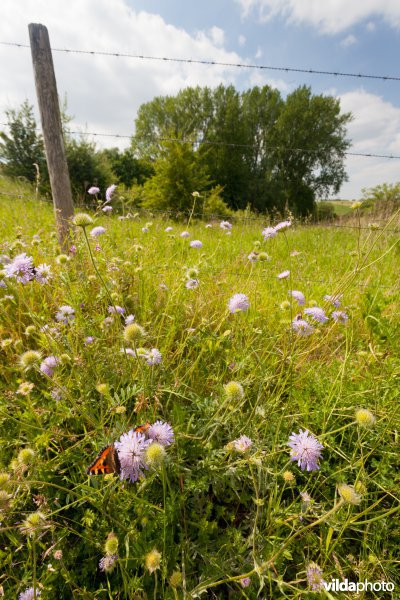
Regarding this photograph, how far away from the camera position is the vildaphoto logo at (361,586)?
927 millimetres

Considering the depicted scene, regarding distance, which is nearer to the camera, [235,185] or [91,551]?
[91,551]

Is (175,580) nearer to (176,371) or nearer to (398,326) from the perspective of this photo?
(176,371)

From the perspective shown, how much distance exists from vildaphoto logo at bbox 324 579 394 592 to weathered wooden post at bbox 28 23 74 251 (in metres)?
2.38

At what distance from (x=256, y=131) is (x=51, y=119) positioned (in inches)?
1234

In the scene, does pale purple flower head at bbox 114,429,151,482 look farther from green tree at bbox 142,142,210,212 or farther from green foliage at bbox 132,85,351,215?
green foliage at bbox 132,85,351,215

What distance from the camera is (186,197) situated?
962 centimetres

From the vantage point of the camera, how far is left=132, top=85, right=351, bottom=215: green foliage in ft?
87.8

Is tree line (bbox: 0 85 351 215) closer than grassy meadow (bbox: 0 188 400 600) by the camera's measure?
No

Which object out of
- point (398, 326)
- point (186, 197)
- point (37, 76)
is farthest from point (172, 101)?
point (398, 326)

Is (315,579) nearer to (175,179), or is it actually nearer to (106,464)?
(106,464)

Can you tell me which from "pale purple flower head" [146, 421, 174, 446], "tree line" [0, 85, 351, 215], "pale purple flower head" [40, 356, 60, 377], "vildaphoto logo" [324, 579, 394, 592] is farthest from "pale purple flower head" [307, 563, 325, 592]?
"tree line" [0, 85, 351, 215]

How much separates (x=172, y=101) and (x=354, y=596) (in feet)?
106

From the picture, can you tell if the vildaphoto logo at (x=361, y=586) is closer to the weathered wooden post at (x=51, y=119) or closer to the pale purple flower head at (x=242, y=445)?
the pale purple flower head at (x=242, y=445)

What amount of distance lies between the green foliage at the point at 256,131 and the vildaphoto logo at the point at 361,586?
2715cm
